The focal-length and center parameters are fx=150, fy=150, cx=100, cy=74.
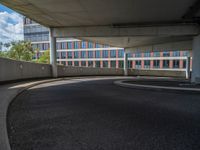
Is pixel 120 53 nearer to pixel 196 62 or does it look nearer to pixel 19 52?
pixel 19 52

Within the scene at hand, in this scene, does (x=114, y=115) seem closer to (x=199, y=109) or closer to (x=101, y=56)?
(x=199, y=109)

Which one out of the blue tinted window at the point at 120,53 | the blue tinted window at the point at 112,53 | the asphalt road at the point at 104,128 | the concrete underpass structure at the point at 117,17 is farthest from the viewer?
the blue tinted window at the point at 112,53

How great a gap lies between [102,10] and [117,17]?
208 cm

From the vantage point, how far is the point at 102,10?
11.4 m

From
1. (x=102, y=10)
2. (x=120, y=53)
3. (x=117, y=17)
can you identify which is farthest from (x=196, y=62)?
(x=120, y=53)

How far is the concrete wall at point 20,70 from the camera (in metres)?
9.59

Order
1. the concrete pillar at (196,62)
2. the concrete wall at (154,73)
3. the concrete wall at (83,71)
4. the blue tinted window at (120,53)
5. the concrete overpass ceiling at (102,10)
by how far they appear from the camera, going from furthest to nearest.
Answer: the blue tinted window at (120,53) < the concrete wall at (154,73) < the concrete wall at (83,71) < the concrete pillar at (196,62) < the concrete overpass ceiling at (102,10)

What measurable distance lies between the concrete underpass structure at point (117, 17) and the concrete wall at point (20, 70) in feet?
5.61

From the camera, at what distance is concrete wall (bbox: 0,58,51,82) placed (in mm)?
9586

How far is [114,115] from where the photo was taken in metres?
4.36

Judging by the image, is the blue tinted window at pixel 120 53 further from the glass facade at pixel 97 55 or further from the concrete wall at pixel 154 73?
the concrete wall at pixel 154 73

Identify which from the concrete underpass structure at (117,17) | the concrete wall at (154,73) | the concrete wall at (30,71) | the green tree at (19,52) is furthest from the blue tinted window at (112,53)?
the concrete underpass structure at (117,17)

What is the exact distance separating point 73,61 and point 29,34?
25732 mm

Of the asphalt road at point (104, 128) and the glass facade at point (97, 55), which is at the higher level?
the glass facade at point (97, 55)
